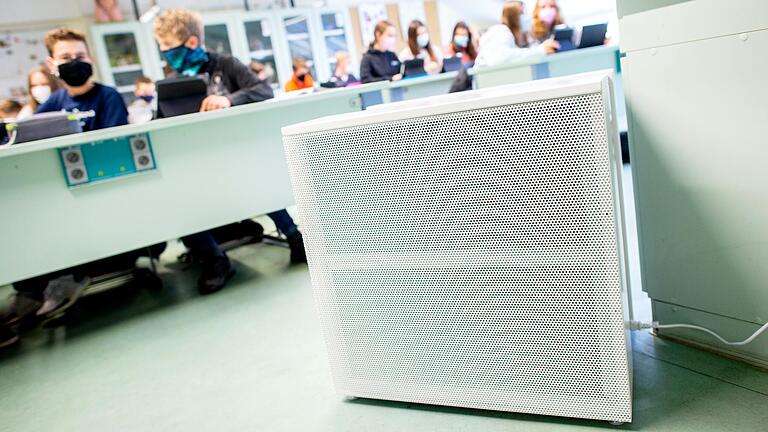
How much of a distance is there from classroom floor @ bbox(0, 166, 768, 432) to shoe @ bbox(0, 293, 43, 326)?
0.58ft

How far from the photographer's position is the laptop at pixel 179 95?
7.41 ft

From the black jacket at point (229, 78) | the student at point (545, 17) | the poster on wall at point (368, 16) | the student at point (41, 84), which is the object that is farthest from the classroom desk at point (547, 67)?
the poster on wall at point (368, 16)

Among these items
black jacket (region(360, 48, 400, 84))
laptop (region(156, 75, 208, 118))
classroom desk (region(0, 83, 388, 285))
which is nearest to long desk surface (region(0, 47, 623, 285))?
classroom desk (region(0, 83, 388, 285))

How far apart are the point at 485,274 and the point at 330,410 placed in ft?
1.60

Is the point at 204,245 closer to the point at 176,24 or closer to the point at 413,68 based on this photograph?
the point at 176,24

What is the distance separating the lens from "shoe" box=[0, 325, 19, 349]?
6.85ft

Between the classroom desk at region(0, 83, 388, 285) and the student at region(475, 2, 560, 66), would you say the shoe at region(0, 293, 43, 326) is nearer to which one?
the classroom desk at region(0, 83, 388, 285)

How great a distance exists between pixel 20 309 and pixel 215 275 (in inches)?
33.5

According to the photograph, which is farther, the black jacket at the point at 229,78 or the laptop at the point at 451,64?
the laptop at the point at 451,64

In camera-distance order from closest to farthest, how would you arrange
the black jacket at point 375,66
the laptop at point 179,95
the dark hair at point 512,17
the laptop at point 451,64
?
1. the laptop at point 179,95
2. the dark hair at point 512,17
3. the laptop at point 451,64
4. the black jacket at point 375,66

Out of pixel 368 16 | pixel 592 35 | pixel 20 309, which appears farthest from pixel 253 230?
pixel 368 16

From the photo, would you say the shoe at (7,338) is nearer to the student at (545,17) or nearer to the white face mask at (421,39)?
the white face mask at (421,39)

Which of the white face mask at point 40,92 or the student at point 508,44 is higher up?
the white face mask at point 40,92

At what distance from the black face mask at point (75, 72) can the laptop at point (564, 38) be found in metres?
2.48
